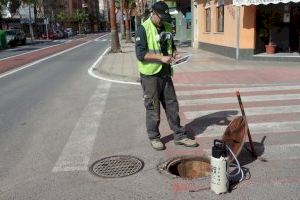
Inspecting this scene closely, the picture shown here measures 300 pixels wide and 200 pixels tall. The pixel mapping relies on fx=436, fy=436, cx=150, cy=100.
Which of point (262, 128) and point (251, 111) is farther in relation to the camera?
point (251, 111)

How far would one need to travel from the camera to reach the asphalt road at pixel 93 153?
4.51 metres

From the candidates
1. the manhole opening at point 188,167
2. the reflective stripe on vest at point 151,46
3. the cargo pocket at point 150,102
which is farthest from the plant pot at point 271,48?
the manhole opening at point 188,167

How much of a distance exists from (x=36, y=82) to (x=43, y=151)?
795cm

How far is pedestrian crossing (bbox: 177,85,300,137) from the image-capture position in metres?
6.88

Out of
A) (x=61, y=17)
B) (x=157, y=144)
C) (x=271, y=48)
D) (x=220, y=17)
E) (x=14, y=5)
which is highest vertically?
(x=14, y=5)

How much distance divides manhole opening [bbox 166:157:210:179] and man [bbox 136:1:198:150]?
58 cm

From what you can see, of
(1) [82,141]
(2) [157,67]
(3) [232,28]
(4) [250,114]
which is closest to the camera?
(2) [157,67]

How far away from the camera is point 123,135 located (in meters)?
6.68

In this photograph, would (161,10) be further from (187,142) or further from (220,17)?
(220,17)

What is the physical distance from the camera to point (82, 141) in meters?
6.45

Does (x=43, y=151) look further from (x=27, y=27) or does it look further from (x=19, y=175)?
(x=27, y=27)

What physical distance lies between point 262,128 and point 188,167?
2.02 metres

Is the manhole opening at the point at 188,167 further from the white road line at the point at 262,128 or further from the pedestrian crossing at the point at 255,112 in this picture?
the white road line at the point at 262,128

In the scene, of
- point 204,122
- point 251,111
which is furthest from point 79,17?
point 204,122
